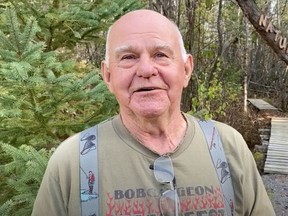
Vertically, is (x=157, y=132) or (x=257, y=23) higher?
(x=257, y=23)

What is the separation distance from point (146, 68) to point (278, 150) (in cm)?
826

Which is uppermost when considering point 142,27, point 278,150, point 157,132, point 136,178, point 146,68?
point 142,27

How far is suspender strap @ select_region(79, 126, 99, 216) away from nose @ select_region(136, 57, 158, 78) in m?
0.28

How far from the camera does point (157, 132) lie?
4.75ft

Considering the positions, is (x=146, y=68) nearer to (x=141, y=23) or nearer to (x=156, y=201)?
(x=141, y=23)

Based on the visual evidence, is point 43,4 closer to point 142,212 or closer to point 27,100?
point 27,100

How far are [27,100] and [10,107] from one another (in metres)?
0.21

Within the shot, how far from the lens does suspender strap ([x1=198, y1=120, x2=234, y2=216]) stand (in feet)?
4.56

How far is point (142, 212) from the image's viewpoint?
4.24 ft

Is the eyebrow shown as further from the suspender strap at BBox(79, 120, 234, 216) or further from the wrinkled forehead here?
the suspender strap at BBox(79, 120, 234, 216)

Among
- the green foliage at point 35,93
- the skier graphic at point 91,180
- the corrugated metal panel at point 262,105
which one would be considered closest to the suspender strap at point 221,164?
the skier graphic at point 91,180

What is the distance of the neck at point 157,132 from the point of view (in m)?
1.42

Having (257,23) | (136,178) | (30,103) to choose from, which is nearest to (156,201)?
(136,178)

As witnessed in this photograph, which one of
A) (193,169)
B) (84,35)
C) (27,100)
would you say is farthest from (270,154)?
(193,169)
